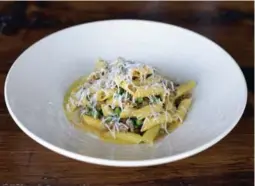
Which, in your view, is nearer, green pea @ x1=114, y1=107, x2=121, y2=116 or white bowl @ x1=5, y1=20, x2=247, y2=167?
white bowl @ x1=5, y1=20, x2=247, y2=167

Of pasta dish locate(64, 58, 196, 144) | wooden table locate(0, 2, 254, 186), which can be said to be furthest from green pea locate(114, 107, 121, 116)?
wooden table locate(0, 2, 254, 186)

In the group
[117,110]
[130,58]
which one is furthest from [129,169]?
[130,58]

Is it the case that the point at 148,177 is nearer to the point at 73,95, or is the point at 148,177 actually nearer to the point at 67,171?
the point at 67,171

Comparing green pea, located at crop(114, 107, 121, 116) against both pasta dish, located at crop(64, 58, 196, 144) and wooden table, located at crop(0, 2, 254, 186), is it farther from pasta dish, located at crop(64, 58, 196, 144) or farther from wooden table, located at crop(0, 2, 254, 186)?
wooden table, located at crop(0, 2, 254, 186)

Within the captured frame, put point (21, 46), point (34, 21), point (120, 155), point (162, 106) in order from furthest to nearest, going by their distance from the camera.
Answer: point (34, 21), point (21, 46), point (162, 106), point (120, 155)

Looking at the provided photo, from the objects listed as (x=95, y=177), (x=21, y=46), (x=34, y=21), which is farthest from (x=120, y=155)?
(x=34, y=21)

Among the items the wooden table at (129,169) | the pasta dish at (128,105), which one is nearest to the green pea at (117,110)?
the pasta dish at (128,105)
